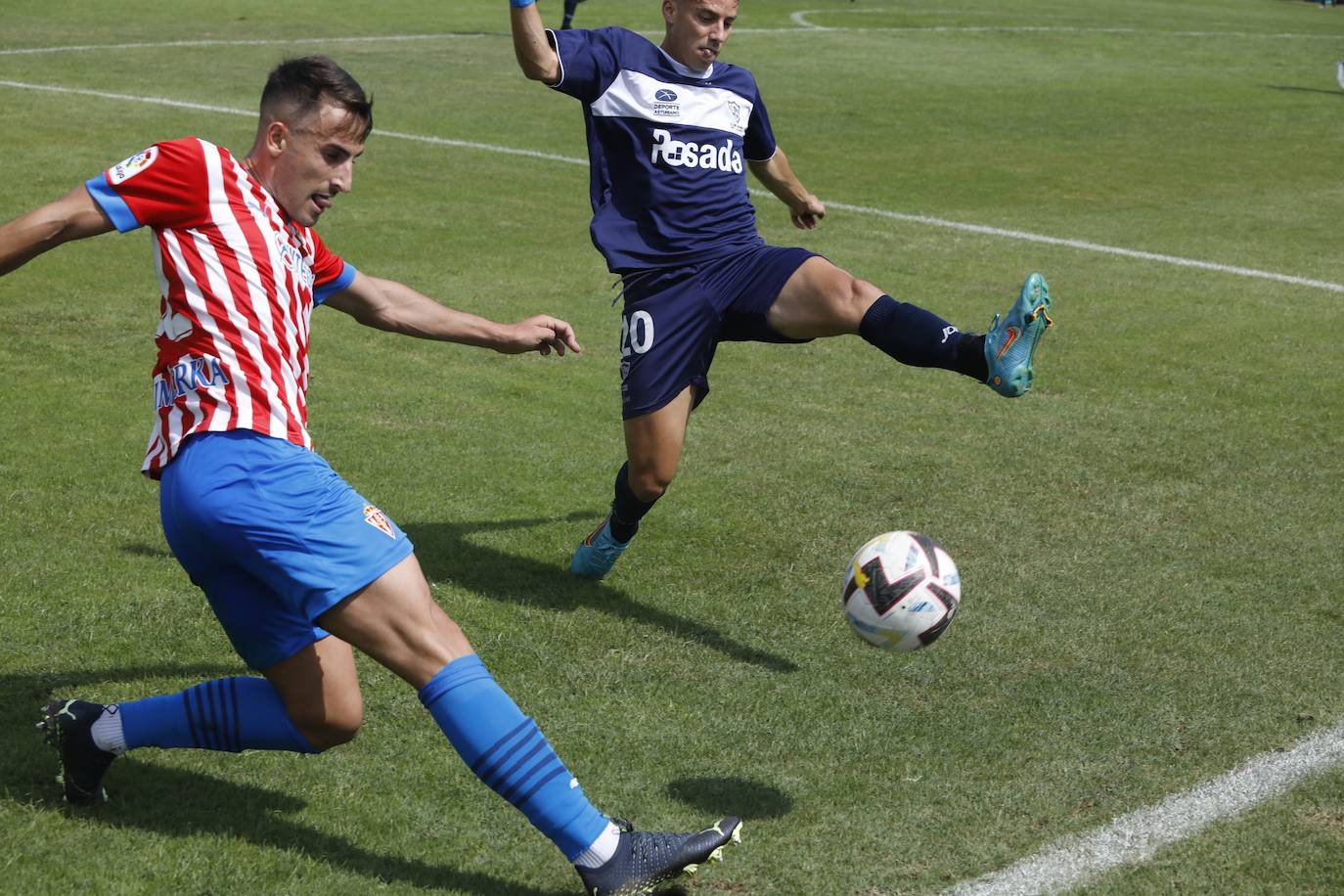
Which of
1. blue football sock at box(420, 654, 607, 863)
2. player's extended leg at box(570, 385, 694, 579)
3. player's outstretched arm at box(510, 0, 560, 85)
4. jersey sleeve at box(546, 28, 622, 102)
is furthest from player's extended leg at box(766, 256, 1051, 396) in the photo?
blue football sock at box(420, 654, 607, 863)

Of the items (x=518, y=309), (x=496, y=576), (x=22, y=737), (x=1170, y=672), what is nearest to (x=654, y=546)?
(x=496, y=576)

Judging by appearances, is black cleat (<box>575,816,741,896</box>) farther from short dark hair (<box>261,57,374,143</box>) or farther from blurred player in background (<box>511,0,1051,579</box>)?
blurred player in background (<box>511,0,1051,579</box>)

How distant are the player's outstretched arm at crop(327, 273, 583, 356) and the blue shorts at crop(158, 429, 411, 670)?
0.89 m

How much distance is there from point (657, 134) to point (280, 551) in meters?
3.16

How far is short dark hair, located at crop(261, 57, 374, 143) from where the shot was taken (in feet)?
13.3

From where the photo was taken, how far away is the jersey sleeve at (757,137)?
6844 millimetres

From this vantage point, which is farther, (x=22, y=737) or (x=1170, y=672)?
(x=1170, y=672)

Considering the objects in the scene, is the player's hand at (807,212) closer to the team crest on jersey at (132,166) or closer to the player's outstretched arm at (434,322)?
the player's outstretched arm at (434,322)

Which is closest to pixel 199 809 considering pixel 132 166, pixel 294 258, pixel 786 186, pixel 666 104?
pixel 294 258

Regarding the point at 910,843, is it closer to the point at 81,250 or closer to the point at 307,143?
the point at 307,143

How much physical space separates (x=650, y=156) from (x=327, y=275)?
6.91ft

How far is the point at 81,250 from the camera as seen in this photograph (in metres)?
11.5

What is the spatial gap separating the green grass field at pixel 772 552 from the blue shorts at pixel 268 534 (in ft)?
2.28

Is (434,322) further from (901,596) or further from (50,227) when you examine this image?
(901,596)
